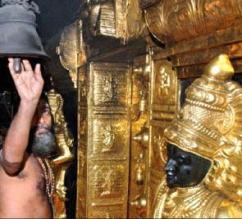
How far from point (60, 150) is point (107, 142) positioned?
1.48 ft

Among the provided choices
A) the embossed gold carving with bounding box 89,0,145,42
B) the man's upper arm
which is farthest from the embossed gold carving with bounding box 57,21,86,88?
the man's upper arm

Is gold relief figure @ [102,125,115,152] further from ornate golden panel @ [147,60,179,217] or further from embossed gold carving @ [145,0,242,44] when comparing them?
embossed gold carving @ [145,0,242,44]

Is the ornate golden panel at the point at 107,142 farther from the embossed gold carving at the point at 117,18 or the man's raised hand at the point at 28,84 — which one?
the man's raised hand at the point at 28,84

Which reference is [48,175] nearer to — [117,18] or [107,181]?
[107,181]

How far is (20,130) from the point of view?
5.41 feet

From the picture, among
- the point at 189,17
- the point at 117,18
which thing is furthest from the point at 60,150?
the point at 189,17

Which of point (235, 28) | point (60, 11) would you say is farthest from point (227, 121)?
point (60, 11)

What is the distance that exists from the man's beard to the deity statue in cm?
92

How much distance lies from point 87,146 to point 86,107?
0.23 meters

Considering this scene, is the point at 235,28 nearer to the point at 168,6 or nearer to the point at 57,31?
the point at 168,6

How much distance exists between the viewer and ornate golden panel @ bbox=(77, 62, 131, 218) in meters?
2.49

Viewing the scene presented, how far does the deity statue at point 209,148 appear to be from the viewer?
1.31 metres

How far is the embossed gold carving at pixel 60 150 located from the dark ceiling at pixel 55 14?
2.21 feet

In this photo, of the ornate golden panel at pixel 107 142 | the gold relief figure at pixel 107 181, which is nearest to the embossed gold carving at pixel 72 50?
the ornate golden panel at pixel 107 142
